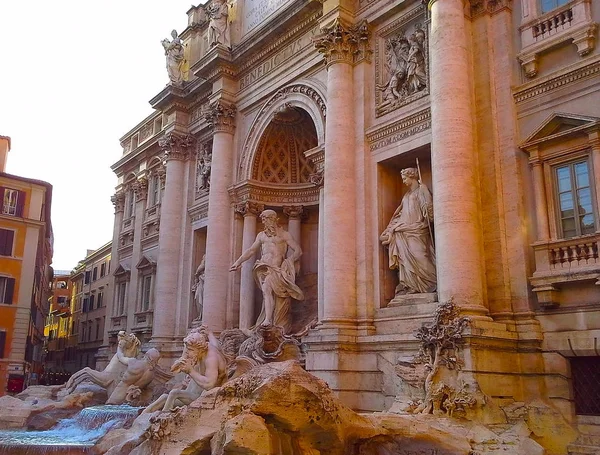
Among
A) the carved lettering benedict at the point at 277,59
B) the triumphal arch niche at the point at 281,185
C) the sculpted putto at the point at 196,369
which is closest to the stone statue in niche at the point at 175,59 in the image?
the carved lettering benedict at the point at 277,59

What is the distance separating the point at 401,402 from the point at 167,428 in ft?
14.2

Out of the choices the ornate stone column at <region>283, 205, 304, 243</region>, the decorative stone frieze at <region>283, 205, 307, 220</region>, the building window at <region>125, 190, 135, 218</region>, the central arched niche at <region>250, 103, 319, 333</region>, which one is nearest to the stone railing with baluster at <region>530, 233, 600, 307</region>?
the central arched niche at <region>250, 103, 319, 333</region>

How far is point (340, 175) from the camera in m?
14.3

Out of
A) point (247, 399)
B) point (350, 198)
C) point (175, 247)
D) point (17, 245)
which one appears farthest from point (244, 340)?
point (17, 245)

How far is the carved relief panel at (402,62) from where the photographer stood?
1383 centimetres

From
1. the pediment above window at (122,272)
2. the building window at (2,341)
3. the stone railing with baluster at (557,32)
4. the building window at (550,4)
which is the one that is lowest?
the building window at (2,341)

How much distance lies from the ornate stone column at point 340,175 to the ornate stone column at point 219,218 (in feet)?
14.0

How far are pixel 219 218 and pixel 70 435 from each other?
8.32m

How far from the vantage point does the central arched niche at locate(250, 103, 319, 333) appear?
60.3 feet

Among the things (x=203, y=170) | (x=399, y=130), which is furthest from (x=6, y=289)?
(x=399, y=130)

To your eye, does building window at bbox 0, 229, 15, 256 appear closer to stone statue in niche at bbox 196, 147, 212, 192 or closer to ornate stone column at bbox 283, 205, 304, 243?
stone statue in niche at bbox 196, 147, 212, 192

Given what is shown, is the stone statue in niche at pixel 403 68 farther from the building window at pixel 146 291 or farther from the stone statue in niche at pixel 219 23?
the building window at pixel 146 291

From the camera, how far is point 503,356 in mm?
10727

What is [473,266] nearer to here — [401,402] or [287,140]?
[401,402]
